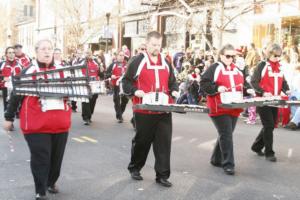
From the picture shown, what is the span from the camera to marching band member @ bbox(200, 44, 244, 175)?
7227 mm

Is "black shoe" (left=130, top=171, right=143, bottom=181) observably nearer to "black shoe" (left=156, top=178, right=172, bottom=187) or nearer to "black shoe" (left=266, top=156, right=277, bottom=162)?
"black shoe" (left=156, top=178, right=172, bottom=187)

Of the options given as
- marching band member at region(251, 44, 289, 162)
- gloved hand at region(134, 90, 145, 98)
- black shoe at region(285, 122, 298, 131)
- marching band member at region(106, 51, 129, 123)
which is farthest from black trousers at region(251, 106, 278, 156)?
marching band member at region(106, 51, 129, 123)

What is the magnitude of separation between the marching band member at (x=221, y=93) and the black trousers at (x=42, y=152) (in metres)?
2.43

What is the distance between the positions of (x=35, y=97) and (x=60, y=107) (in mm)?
294

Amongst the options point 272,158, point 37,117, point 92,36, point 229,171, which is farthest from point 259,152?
point 92,36

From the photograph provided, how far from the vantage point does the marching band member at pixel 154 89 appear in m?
6.47

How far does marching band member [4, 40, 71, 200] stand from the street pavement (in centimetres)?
51

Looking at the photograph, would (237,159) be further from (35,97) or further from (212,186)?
(35,97)

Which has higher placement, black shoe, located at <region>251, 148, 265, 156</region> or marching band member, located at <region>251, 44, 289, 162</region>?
marching band member, located at <region>251, 44, 289, 162</region>

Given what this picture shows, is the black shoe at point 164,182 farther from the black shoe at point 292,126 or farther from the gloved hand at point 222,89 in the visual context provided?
the black shoe at point 292,126

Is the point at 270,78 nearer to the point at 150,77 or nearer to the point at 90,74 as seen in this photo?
the point at 150,77

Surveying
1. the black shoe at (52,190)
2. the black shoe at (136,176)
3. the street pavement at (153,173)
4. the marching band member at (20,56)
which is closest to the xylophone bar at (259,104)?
the street pavement at (153,173)

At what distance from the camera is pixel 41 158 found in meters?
5.57

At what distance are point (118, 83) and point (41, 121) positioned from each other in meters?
7.87
